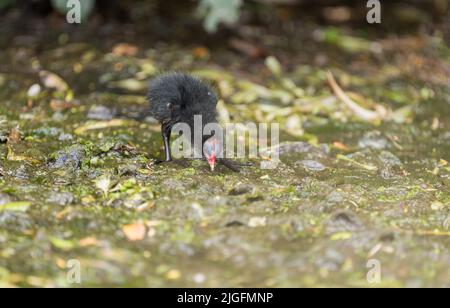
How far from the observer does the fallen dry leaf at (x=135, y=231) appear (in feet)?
13.1

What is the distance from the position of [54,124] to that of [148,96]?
92cm

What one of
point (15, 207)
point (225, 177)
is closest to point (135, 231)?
point (15, 207)

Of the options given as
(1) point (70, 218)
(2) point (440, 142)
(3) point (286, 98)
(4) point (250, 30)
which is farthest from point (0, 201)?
(4) point (250, 30)

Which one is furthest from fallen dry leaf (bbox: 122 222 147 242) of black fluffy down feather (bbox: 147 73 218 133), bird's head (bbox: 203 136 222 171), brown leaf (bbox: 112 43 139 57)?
brown leaf (bbox: 112 43 139 57)

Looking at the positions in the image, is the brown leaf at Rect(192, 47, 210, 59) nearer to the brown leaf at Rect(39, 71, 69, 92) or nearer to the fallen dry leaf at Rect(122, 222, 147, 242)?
the brown leaf at Rect(39, 71, 69, 92)

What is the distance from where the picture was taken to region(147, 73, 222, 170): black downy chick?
515cm

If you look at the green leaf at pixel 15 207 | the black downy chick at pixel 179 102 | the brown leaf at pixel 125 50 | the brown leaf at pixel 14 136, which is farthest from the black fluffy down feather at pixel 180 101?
the brown leaf at pixel 125 50

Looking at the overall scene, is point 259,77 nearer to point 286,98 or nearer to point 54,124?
point 286,98

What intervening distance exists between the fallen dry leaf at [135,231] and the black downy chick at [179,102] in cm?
108

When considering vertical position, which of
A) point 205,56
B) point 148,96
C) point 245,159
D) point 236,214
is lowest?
point 236,214

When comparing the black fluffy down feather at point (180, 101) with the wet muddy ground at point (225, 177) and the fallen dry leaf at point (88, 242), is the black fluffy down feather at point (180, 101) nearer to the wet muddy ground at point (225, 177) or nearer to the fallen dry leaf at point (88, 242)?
the wet muddy ground at point (225, 177)

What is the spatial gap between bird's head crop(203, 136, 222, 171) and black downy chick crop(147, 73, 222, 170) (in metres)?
0.10

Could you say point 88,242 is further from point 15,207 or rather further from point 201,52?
point 201,52

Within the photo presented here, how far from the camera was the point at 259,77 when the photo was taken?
6.99 metres
